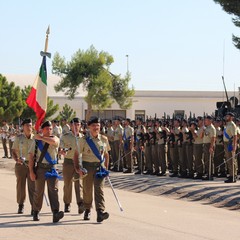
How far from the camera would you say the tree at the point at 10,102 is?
49.5 metres

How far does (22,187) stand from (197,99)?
54207 mm

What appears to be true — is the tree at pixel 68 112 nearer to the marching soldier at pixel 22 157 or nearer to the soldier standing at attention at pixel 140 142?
the soldier standing at attention at pixel 140 142

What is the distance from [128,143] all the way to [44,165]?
11663 millimetres

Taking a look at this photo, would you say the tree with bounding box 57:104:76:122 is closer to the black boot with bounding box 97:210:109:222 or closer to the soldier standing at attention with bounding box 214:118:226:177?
the soldier standing at attention with bounding box 214:118:226:177

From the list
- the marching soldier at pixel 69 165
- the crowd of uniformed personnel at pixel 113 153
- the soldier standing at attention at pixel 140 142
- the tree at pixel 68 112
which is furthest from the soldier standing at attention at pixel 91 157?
the tree at pixel 68 112

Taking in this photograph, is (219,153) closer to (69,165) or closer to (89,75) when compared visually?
(69,165)

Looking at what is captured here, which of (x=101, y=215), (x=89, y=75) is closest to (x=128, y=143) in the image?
(x=101, y=215)

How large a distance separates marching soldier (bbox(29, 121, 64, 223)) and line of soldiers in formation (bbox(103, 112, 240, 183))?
25.0ft

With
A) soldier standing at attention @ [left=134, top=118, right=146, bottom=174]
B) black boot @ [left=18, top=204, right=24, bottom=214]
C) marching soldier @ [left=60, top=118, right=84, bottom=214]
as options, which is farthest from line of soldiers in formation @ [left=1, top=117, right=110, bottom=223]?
soldier standing at attention @ [left=134, top=118, right=146, bottom=174]

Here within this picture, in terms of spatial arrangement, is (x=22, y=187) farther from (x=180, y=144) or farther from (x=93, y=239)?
(x=180, y=144)

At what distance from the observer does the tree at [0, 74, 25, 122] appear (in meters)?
49.5

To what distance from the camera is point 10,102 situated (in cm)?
5019

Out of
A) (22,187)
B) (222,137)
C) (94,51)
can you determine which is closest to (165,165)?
(222,137)

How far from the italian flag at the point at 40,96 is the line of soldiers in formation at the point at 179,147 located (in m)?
6.77
